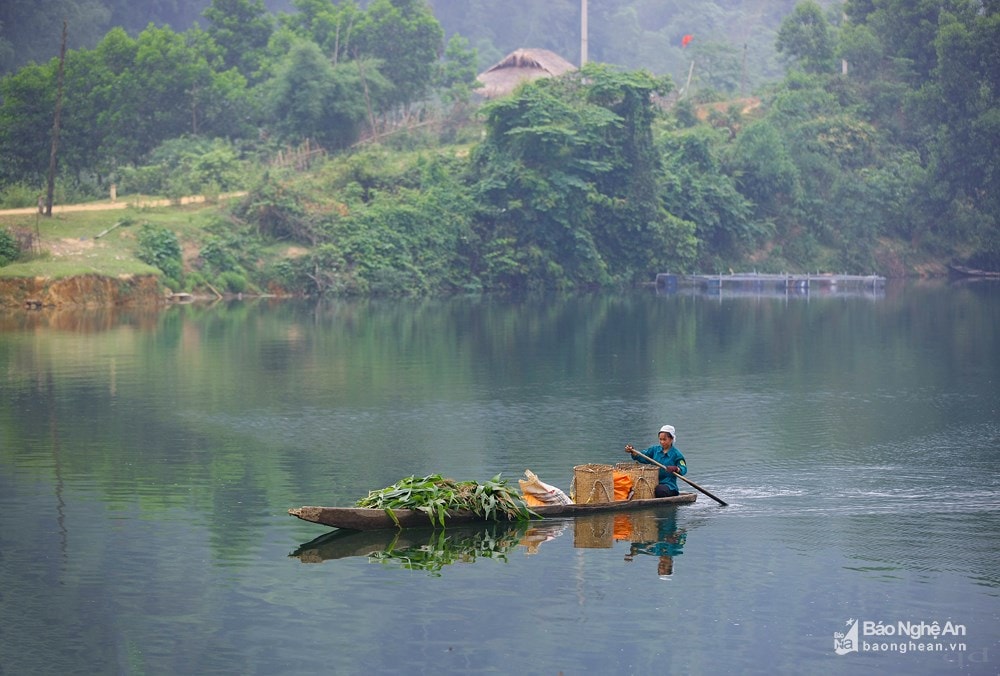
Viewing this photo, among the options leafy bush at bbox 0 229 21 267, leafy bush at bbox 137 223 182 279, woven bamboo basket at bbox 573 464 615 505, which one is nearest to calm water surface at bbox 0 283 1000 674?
woven bamboo basket at bbox 573 464 615 505

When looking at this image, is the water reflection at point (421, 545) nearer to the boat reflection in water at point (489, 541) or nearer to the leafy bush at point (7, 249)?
the boat reflection in water at point (489, 541)

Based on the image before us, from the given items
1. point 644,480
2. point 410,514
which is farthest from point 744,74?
point 410,514

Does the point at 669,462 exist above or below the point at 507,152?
below

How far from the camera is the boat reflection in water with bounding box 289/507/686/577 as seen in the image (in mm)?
18531

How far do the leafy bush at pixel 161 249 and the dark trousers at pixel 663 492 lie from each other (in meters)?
40.7

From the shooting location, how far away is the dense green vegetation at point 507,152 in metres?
66.5

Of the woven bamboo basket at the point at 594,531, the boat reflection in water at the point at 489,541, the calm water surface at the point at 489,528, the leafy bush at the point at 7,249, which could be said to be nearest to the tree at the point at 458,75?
the leafy bush at the point at 7,249

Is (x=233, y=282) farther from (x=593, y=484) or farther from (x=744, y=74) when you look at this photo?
(x=744, y=74)

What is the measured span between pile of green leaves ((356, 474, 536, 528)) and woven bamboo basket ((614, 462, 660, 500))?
1760 millimetres

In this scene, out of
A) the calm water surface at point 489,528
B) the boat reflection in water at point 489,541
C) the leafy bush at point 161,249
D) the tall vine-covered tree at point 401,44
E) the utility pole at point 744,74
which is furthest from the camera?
the utility pole at point 744,74

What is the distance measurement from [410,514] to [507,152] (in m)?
52.2

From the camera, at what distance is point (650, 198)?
72.9 metres

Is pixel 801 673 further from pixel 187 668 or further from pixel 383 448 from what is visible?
pixel 383 448

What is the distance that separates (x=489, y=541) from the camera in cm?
1941
